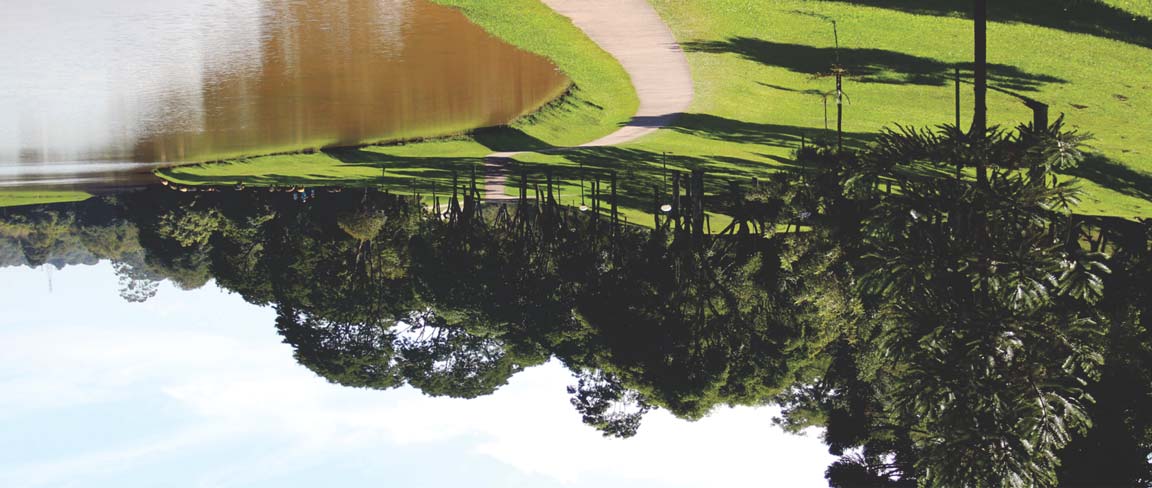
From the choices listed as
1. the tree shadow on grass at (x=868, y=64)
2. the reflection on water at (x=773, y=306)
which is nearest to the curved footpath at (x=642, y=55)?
the tree shadow on grass at (x=868, y=64)

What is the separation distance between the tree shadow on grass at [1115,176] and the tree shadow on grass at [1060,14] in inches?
110

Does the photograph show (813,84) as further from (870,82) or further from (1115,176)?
(1115,176)

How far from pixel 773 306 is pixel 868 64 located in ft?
24.7

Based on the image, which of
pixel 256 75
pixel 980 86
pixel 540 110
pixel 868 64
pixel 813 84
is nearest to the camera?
pixel 980 86

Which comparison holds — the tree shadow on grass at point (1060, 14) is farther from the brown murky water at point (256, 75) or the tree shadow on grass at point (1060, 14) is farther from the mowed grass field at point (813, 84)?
the brown murky water at point (256, 75)

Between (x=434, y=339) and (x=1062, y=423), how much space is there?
125 feet

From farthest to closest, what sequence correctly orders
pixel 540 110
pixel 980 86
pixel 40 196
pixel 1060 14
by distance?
pixel 40 196 < pixel 540 110 < pixel 1060 14 < pixel 980 86

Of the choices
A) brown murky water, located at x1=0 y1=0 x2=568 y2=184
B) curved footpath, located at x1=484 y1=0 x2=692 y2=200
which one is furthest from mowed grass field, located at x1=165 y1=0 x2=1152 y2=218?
brown murky water, located at x1=0 y1=0 x2=568 y2=184

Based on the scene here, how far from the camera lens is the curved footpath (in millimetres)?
28281

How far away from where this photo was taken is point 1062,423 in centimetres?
916

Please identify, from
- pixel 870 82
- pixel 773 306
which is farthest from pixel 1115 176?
pixel 773 306

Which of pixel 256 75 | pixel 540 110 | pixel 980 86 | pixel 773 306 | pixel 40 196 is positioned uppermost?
pixel 256 75

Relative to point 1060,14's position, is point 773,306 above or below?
below

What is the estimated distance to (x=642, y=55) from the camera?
28656mm
